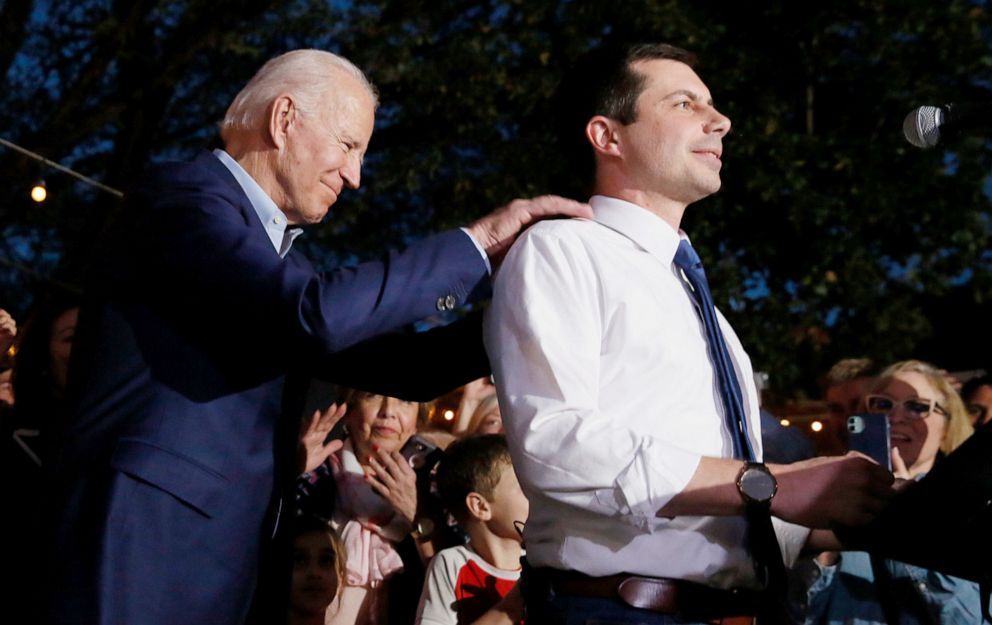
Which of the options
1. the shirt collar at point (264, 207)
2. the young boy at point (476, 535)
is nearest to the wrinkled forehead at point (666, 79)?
the shirt collar at point (264, 207)

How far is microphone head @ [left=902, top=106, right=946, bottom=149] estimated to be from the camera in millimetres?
2520

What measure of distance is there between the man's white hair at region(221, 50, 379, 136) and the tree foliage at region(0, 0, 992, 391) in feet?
21.9

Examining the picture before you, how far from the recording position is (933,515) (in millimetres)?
2117

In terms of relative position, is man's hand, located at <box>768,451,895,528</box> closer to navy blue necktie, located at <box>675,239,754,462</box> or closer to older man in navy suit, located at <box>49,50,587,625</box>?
navy blue necktie, located at <box>675,239,754,462</box>

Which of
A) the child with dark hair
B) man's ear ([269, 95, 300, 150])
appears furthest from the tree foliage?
man's ear ([269, 95, 300, 150])

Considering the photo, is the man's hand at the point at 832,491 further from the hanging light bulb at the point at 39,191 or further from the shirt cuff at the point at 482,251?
the hanging light bulb at the point at 39,191

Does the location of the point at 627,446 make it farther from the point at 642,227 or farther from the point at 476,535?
the point at 476,535

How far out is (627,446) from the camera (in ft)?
7.53

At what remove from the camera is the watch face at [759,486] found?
228 cm

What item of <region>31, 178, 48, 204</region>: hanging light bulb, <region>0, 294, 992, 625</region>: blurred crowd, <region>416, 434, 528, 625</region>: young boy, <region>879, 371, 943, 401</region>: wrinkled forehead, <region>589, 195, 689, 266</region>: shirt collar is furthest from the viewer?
<region>31, 178, 48, 204</region>: hanging light bulb

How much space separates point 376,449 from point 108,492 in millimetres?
2402

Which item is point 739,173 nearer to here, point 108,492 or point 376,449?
point 376,449

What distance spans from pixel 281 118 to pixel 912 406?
304cm

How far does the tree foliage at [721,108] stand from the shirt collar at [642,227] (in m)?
6.85
